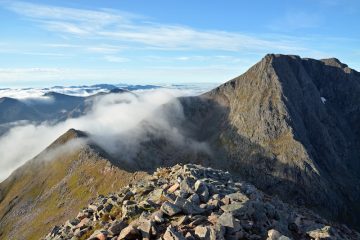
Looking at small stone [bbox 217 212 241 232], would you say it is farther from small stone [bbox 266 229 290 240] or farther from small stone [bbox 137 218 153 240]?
small stone [bbox 137 218 153 240]

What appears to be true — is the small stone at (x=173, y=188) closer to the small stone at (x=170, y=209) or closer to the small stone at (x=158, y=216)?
the small stone at (x=170, y=209)

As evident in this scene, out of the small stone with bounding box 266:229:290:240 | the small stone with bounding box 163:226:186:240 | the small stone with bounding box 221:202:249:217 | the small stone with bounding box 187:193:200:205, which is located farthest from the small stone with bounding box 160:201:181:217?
Result: the small stone with bounding box 266:229:290:240

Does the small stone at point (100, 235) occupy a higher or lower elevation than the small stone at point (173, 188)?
lower

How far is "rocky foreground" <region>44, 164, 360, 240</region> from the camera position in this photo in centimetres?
4169

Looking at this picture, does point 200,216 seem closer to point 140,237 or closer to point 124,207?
point 140,237

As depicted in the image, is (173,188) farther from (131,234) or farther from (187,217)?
(131,234)

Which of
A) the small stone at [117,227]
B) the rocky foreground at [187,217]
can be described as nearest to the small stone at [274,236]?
the rocky foreground at [187,217]

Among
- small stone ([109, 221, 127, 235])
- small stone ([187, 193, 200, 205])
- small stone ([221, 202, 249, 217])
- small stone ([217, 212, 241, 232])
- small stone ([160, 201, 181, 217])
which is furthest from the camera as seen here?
small stone ([187, 193, 200, 205])

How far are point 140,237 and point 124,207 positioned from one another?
32.1ft

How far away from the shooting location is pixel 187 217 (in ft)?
143

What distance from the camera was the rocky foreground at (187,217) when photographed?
137 feet

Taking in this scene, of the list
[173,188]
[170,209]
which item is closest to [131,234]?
[170,209]

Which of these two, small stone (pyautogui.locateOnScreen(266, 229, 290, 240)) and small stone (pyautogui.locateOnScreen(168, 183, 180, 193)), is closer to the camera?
small stone (pyautogui.locateOnScreen(266, 229, 290, 240))

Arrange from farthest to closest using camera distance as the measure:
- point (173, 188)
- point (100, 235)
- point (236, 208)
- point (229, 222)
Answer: point (173, 188), point (236, 208), point (100, 235), point (229, 222)
